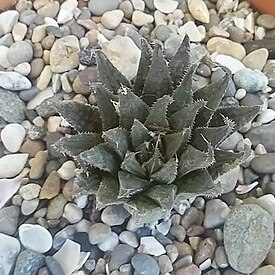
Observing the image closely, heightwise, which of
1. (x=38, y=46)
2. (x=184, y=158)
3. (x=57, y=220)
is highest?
(x=184, y=158)

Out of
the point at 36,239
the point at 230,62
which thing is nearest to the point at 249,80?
the point at 230,62

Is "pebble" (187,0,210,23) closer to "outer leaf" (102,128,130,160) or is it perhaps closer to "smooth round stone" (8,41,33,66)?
"smooth round stone" (8,41,33,66)

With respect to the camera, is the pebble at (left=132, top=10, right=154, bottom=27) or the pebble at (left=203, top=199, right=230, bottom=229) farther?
the pebble at (left=132, top=10, right=154, bottom=27)

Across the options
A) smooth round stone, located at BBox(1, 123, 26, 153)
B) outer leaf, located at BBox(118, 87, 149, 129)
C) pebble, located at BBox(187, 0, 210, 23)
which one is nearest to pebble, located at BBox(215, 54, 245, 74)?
pebble, located at BBox(187, 0, 210, 23)

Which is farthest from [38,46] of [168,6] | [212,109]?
[212,109]

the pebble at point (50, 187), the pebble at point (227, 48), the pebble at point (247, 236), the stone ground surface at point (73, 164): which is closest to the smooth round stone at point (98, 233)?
the stone ground surface at point (73, 164)

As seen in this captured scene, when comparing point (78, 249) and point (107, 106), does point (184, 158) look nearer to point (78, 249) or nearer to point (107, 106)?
point (107, 106)
